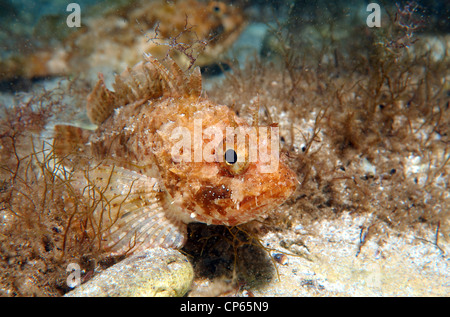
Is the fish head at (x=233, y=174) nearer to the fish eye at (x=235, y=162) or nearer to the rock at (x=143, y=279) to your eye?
the fish eye at (x=235, y=162)

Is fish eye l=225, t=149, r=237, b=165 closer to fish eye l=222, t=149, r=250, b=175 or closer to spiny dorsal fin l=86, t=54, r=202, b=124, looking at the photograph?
fish eye l=222, t=149, r=250, b=175

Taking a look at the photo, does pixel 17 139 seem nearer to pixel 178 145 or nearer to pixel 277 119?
pixel 178 145

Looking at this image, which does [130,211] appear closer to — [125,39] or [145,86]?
[145,86]

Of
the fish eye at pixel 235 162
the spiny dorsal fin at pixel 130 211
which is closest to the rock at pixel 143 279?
the spiny dorsal fin at pixel 130 211

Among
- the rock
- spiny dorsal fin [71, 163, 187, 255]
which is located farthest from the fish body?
the rock

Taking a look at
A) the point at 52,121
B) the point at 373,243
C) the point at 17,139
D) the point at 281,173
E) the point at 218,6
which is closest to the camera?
the point at 281,173

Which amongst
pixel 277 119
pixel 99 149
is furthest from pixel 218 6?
pixel 99 149
